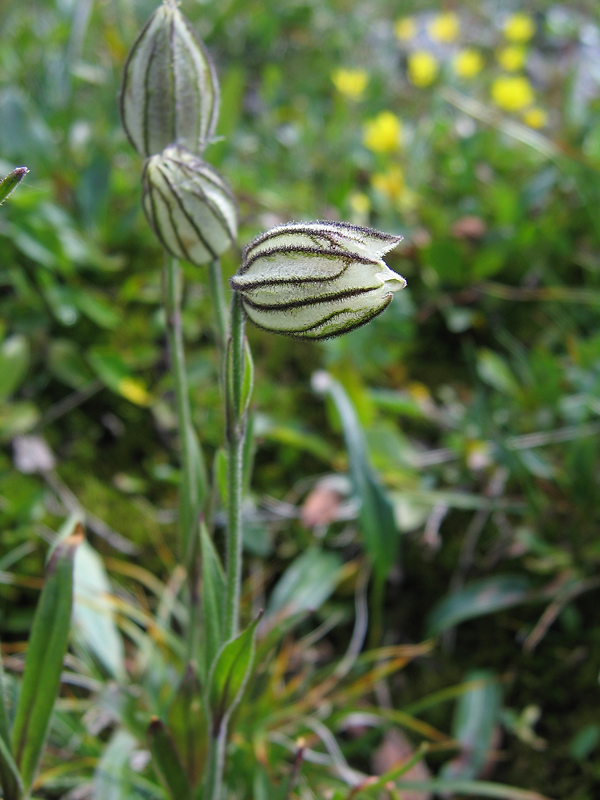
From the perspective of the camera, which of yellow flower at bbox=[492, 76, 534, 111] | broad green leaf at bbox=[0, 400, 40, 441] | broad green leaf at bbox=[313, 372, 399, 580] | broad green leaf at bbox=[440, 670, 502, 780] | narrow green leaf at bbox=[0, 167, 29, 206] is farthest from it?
yellow flower at bbox=[492, 76, 534, 111]

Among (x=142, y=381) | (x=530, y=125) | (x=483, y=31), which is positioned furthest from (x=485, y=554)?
(x=483, y=31)

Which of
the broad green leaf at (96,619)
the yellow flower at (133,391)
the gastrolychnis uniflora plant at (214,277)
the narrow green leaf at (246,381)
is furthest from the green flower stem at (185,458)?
the yellow flower at (133,391)

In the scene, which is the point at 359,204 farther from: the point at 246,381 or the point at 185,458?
the point at 246,381

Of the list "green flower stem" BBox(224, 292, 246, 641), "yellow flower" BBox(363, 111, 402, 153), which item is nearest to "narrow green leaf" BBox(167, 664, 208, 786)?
"green flower stem" BBox(224, 292, 246, 641)

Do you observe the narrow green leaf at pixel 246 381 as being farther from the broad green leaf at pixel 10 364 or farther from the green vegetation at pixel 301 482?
the broad green leaf at pixel 10 364

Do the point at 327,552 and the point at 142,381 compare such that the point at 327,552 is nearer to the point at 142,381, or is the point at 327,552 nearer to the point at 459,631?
the point at 459,631

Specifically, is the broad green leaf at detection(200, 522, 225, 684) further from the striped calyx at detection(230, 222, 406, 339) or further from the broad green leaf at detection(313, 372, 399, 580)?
the broad green leaf at detection(313, 372, 399, 580)

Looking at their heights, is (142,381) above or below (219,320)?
below
